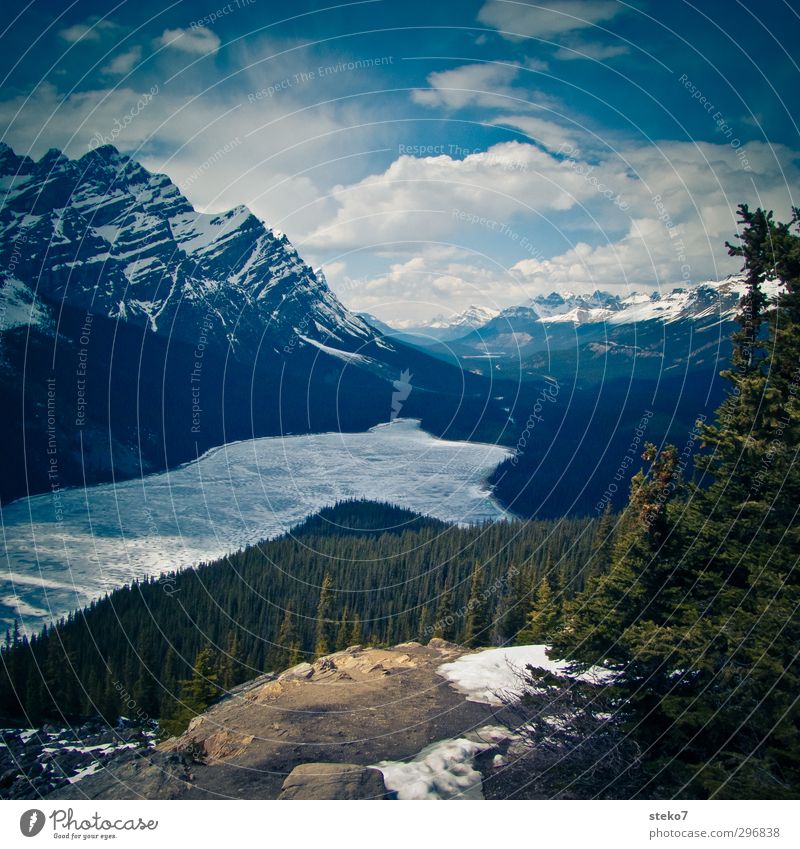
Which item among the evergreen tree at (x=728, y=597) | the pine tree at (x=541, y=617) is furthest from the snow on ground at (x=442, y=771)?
the pine tree at (x=541, y=617)

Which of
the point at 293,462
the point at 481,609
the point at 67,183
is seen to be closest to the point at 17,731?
the point at 481,609

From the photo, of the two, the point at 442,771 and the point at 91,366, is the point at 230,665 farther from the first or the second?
the point at 91,366

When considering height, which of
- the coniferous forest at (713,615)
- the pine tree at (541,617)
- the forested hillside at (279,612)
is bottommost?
the forested hillside at (279,612)

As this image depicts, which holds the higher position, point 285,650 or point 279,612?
point 285,650

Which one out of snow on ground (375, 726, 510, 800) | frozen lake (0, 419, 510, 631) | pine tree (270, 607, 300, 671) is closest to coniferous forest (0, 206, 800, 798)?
snow on ground (375, 726, 510, 800)

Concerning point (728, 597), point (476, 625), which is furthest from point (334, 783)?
point (476, 625)

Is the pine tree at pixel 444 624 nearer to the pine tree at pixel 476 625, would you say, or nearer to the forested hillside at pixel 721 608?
the pine tree at pixel 476 625
